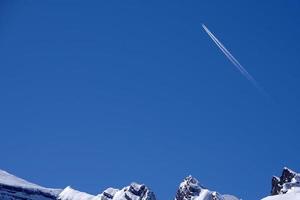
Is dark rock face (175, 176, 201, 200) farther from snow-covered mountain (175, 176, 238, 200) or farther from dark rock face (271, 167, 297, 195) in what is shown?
dark rock face (271, 167, 297, 195)

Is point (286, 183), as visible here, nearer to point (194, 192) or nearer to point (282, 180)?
point (282, 180)

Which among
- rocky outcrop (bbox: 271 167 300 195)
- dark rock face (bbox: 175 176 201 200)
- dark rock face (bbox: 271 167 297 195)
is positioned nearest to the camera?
rocky outcrop (bbox: 271 167 300 195)

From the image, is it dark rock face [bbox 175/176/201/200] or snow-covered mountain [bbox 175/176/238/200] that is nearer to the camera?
snow-covered mountain [bbox 175/176/238/200]

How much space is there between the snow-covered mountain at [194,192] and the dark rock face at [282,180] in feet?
87.3

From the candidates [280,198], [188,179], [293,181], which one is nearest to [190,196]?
[188,179]

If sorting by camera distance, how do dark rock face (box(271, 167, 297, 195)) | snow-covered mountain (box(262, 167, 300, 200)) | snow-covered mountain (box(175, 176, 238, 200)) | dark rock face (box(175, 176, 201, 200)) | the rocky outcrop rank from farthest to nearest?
dark rock face (box(175, 176, 201, 200)) < snow-covered mountain (box(175, 176, 238, 200)) < dark rock face (box(271, 167, 297, 195)) < the rocky outcrop < snow-covered mountain (box(262, 167, 300, 200))

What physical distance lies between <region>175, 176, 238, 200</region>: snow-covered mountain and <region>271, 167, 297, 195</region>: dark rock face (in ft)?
87.3

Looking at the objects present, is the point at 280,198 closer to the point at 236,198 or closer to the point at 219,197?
the point at 219,197

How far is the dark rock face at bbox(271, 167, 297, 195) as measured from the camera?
134 metres

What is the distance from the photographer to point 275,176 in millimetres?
144500

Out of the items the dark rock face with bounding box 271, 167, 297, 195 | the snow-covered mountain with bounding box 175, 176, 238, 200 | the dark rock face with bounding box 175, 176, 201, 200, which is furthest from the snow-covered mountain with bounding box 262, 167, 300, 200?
the dark rock face with bounding box 175, 176, 201, 200

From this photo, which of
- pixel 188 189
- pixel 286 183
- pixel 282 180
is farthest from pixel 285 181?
pixel 188 189

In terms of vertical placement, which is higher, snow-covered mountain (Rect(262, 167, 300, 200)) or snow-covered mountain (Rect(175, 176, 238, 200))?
snow-covered mountain (Rect(175, 176, 238, 200))

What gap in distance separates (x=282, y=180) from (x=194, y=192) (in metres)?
44.4
